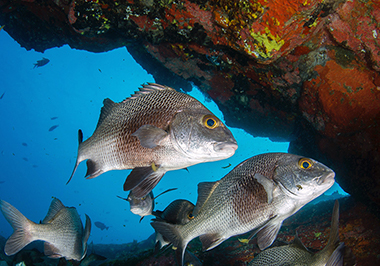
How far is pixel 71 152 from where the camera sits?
186 feet

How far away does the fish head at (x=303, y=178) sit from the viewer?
180cm

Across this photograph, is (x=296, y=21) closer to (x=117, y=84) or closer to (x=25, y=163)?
(x=117, y=84)

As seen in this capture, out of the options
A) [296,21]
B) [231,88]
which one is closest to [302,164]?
[296,21]

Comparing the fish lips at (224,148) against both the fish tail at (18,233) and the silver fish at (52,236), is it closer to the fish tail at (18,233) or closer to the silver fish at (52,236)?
the silver fish at (52,236)

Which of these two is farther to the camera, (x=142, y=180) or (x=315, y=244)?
(x=315, y=244)

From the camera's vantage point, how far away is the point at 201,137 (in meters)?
1.44

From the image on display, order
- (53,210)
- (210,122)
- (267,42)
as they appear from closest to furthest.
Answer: (210,122), (267,42), (53,210)

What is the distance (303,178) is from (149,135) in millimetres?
1631

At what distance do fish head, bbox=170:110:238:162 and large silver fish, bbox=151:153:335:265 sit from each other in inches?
26.6

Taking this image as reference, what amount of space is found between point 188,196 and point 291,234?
59.4 meters

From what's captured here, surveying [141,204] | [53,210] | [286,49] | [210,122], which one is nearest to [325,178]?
[210,122]

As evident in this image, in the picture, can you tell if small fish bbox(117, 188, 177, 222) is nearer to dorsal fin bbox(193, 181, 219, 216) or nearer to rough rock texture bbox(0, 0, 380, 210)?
dorsal fin bbox(193, 181, 219, 216)

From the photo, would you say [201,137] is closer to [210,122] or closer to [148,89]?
[210,122]

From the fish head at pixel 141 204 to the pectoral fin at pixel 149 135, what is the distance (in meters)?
1.81
